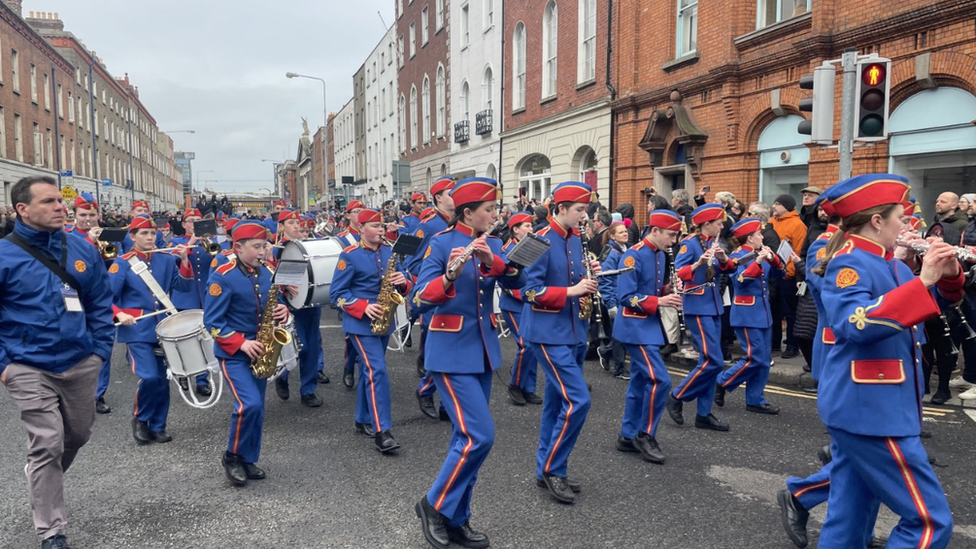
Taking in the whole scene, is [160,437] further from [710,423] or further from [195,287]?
[710,423]

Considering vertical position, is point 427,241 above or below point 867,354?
above

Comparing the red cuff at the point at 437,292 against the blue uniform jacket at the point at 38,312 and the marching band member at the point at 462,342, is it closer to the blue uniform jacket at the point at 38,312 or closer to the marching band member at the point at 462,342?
the marching band member at the point at 462,342

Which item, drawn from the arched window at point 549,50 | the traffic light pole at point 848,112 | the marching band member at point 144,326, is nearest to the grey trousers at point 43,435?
the marching band member at point 144,326

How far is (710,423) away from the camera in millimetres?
6520

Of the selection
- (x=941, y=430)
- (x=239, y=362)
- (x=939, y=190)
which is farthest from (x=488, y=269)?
(x=939, y=190)

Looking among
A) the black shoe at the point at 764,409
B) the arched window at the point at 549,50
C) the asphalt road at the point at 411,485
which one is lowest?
the asphalt road at the point at 411,485

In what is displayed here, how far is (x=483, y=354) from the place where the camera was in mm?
4410

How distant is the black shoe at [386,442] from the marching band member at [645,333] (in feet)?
5.95

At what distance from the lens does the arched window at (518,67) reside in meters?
24.1

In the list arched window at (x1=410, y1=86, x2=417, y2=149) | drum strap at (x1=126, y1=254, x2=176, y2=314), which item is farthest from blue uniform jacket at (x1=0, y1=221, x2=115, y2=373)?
arched window at (x1=410, y1=86, x2=417, y2=149)

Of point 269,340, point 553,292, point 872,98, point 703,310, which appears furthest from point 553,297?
point 872,98

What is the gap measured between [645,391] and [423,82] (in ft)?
108

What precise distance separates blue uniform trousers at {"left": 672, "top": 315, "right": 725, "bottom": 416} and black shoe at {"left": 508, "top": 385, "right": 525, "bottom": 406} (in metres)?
1.66

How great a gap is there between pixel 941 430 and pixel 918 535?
13.5 ft
